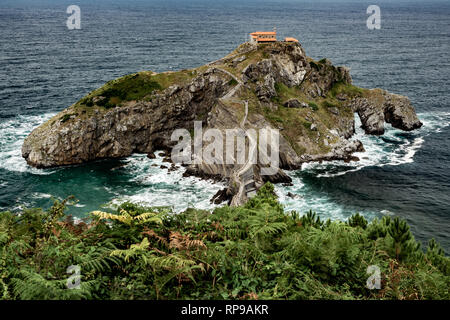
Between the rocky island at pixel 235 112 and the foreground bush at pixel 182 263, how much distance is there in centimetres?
4277

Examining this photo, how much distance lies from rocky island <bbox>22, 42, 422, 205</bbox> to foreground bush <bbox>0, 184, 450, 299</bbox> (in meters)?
42.8

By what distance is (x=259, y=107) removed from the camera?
252 feet

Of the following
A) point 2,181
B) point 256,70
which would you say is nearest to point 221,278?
point 2,181

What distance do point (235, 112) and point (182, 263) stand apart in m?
63.5

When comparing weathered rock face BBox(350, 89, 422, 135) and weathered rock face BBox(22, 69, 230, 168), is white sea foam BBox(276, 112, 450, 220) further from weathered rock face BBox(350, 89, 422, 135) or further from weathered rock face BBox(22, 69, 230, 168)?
weathered rock face BBox(22, 69, 230, 168)

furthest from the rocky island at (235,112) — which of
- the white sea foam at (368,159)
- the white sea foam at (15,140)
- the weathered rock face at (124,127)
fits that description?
the white sea foam at (368,159)

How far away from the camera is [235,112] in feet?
238

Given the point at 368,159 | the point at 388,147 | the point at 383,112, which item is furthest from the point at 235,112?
the point at 383,112

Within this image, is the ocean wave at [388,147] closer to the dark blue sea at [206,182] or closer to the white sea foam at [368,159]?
the white sea foam at [368,159]

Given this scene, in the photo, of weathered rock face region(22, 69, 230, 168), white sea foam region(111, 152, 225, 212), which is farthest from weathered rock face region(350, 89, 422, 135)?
white sea foam region(111, 152, 225, 212)

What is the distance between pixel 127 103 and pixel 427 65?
406 feet

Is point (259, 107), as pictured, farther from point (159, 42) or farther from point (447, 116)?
point (159, 42)

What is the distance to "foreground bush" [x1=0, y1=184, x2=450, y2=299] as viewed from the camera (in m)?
10.0

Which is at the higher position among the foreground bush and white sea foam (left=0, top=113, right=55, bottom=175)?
the foreground bush
